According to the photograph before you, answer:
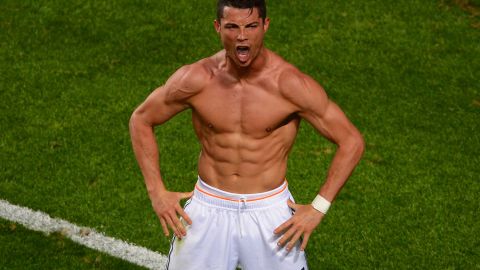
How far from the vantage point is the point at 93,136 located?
11078 mm

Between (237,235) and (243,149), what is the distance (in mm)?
584

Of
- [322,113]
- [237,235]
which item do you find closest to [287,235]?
[237,235]

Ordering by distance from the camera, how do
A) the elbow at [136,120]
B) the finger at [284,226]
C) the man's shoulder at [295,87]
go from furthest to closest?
the elbow at [136,120], the finger at [284,226], the man's shoulder at [295,87]

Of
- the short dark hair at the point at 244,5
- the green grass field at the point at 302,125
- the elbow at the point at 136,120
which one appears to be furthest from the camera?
the green grass field at the point at 302,125

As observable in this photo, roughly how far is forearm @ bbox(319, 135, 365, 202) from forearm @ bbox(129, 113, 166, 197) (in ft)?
3.74

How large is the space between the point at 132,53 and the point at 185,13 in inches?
45.1

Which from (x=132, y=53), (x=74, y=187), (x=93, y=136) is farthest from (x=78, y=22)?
(x=74, y=187)

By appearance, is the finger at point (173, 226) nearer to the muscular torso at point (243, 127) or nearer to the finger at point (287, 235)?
the muscular torso at point (243, 127)

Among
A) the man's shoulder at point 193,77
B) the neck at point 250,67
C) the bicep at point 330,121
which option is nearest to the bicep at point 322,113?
the bicep at point 330,121

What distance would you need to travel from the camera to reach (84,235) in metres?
9.47

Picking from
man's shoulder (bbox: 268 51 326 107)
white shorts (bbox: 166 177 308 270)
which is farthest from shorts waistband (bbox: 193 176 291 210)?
man's shoulder (bbox: 268 51 326 107)

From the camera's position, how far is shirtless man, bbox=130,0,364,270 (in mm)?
6680

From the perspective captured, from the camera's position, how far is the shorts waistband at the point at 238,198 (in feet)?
23.0

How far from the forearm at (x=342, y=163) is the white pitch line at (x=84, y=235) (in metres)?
2.63
